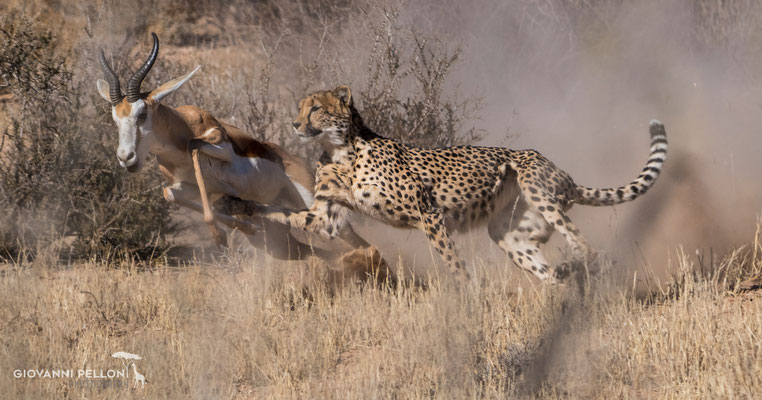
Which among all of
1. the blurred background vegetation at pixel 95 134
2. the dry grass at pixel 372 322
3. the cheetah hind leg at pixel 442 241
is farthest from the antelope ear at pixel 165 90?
the blurred background vegetation at pixel 95 134

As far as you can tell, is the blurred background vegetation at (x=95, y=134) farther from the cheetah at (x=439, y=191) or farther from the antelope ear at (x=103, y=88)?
the cheetah at (x=439, y=191)

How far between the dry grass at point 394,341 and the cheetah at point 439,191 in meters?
0.55

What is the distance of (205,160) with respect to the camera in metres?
7.44

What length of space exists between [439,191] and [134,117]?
2.52m

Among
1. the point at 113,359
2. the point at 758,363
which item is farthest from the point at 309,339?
the point at 758,363

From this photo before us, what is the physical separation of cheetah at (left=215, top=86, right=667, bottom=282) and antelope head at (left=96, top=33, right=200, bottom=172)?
757 mm

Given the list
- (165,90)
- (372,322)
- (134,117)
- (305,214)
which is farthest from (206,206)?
(372,322)

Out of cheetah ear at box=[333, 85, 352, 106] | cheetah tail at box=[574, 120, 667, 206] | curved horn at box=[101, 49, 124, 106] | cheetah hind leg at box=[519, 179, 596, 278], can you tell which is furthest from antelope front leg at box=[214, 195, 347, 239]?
cheetah tail at box=[574, 120, 667, 206]

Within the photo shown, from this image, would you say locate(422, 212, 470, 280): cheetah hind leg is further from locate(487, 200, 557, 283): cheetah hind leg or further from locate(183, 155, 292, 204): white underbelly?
locate(183, 155, 292, 204): white underbelly

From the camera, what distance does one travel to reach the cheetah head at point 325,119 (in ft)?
22.8

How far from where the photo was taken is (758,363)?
4.83 meters

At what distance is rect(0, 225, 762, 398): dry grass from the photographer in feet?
16.4

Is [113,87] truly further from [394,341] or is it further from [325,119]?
[394,341]

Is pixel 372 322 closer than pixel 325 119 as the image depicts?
Yes
